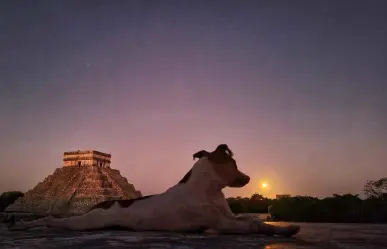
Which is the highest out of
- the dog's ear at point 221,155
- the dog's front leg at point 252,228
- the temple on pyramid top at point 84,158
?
the temple on pyramid top at point 84,158

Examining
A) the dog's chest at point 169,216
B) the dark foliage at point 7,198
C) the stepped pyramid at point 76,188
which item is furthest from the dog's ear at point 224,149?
the dark foliage at point 7,198

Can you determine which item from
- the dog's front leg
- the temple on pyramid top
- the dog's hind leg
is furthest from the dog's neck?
the temple on pyramid top

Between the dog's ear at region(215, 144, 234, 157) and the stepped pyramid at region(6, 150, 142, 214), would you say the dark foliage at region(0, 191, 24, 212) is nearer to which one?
the stepped pyramid at region(6, 150, 142, 214)

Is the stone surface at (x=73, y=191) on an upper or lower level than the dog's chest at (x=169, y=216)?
upper

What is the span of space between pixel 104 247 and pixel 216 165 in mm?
2966

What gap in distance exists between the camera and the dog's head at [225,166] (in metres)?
6.05

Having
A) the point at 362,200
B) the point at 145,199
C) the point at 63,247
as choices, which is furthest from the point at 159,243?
the point at 362,200

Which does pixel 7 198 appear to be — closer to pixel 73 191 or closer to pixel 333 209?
pixel 73 191

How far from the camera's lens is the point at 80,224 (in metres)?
6.03

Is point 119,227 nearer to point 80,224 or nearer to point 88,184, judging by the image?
point 80,224

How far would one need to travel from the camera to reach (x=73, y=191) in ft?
272

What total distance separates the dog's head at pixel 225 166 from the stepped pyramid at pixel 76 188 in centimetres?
7137

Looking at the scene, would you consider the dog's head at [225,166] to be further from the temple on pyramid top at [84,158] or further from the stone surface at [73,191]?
the temple on pyramid top at [84,158]

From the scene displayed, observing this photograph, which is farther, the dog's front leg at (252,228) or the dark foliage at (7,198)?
the dark foliage at (7,198)
